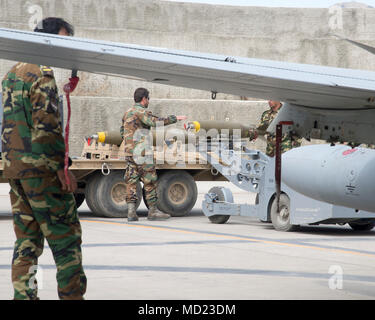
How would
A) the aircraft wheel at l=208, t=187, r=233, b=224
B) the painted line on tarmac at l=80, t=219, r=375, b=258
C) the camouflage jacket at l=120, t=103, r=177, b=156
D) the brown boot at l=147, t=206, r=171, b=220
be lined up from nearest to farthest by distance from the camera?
the painted line on tarmac at l=80, t=219, r=375, b=258, the aircraft wheel at l=208, t=187, r=233, b=224, the camouflage jacket at l=120, t=103, r=177, b=156, the brown boot at l=147, t=206, r=171, b=220

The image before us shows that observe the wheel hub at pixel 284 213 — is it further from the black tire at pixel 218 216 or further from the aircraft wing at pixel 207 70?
the aircraft wing at pixel 207 70

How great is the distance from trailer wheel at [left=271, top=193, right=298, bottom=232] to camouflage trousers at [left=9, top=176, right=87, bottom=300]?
6510mm

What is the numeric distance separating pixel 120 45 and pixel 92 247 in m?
4.89

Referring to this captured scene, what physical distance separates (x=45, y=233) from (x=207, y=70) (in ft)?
4.76

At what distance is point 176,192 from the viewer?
14.5 meters

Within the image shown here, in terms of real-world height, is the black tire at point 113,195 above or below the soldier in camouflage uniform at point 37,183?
below

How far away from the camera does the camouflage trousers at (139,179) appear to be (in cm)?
1309

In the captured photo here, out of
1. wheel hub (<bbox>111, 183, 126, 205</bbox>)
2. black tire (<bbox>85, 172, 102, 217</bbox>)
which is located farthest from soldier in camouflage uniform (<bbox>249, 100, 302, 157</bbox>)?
black tire (<bbox>85, 172, 102, 217</bbox>)

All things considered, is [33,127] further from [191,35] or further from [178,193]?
[191,35]

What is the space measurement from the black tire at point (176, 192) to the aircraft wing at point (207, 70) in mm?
8233

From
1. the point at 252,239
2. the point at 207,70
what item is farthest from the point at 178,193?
the point at 207,70

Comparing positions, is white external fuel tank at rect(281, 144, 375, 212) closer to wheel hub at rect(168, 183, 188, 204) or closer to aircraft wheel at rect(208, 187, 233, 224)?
aircraft wheel at rect(208, 187, 233, 224)

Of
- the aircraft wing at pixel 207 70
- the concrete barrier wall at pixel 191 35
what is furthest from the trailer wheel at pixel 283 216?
the concrete barrier wall at pixel 191 35

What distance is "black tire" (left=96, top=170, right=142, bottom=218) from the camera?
543 inches
